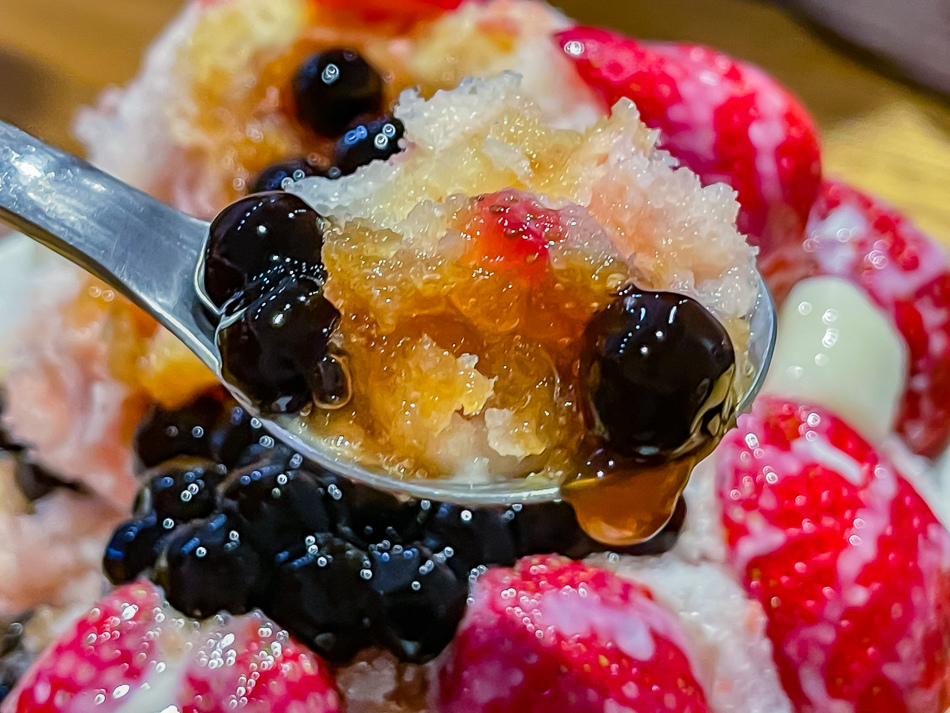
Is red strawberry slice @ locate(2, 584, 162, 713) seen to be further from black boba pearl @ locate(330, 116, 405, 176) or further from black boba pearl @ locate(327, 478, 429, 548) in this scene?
black boba pearl @ locate(330, 116, 405, 176)

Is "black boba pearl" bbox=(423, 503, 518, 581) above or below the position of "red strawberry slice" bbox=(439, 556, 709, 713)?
above

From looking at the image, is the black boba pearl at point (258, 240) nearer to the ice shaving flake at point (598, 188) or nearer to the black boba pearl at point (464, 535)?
the ice shaving flake at point (598, 188)

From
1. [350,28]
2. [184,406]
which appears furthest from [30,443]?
Result: [350,28]

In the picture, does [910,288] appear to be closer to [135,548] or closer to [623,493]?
[623,493]

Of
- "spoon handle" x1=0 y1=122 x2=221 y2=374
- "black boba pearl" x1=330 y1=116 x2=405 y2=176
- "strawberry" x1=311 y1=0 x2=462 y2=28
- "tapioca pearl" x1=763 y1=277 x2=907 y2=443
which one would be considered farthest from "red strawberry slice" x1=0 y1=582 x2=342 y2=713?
"strawberry" x1=311 y1=0 x2=462 y2=28

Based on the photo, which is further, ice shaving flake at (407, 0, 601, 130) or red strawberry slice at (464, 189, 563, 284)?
ice shaving flake at (407, 0, 601, 130)

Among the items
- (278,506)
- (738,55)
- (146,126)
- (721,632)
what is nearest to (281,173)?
(146,126)
